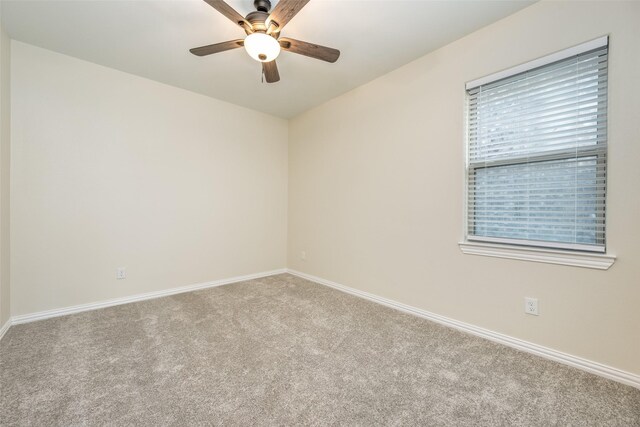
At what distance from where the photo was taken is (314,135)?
12.7 ft

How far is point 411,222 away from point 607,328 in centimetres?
149

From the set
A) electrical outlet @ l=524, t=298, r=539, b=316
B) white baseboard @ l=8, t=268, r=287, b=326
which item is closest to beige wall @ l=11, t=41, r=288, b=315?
white baseboard @ l=8, t=268, r=287, b=326

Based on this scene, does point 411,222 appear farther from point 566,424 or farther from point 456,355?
point 566,424

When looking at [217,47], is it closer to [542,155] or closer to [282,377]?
[282,377]

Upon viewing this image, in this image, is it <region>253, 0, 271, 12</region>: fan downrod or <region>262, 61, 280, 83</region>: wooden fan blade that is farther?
<region>262, 61, 280, 83</region>: wooden fan blade

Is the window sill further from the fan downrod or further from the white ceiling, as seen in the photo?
the fan downrod

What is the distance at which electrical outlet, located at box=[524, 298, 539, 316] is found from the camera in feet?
6.31

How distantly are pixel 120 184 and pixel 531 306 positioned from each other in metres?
4.02

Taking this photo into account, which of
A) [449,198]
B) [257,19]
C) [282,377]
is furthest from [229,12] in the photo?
[282,377]

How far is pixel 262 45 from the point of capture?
183cm

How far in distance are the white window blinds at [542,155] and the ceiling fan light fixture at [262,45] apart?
167cm

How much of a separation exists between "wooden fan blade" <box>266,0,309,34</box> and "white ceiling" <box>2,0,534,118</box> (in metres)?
0.22

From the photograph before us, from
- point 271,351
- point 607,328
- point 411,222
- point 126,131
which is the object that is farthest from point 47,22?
point 607,328

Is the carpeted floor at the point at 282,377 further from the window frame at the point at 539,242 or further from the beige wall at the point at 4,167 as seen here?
the window frame at the point at 539,242
